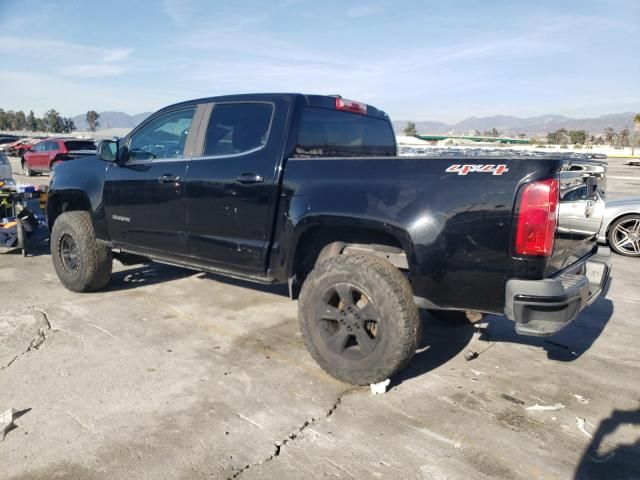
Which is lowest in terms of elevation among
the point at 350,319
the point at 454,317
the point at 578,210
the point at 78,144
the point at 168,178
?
the point at 454,317

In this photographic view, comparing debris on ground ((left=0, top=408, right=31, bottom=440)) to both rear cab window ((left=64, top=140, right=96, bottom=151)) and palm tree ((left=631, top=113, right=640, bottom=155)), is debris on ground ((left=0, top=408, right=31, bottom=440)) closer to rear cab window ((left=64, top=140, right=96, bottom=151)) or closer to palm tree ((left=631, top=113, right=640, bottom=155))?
rear cab window ((left=64, top=140, right=96, bottom=151))

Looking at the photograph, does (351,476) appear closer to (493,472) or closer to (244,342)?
(493,472)

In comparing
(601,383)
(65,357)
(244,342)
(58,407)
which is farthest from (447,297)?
(65,357)

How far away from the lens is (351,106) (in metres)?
→ 4.51

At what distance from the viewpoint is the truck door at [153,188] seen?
4469 millimetres

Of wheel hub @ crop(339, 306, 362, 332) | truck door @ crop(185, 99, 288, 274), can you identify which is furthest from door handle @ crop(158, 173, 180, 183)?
wheel hub @ crop(339, 306, 362, 332)

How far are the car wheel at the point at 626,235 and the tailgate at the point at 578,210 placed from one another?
5077 millimetres

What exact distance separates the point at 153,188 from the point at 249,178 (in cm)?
119

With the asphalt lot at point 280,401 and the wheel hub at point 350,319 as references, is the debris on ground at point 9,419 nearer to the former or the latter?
the asphalt lot at point 280,401

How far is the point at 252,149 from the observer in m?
4.00

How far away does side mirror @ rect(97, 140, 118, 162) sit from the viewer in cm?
486

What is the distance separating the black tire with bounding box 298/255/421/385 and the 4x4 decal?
28.8 inches

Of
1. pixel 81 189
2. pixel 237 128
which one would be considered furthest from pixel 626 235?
pixel 81 189

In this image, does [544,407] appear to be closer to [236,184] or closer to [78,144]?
[236,184]
